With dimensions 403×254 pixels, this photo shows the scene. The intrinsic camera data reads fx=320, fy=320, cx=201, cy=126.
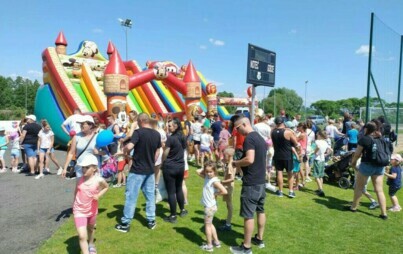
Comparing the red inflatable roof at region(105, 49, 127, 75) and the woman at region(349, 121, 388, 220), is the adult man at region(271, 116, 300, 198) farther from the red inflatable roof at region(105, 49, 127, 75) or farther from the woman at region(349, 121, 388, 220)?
the red inflatable roof at region(105, 49, 127, 75)

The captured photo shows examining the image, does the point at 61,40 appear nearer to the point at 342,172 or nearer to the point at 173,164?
the point at 173,164

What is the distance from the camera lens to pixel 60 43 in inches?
600

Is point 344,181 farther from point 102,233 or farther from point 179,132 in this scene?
point 102,233

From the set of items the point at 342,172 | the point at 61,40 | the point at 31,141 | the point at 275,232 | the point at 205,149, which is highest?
the point at 61,40

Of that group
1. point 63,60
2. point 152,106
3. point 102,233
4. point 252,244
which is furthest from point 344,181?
point 63,60

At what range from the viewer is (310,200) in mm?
6641

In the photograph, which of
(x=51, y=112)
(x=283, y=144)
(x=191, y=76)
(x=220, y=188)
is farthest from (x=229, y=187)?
(x=191, y=76)

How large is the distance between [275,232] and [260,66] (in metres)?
3.40

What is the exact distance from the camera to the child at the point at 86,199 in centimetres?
358

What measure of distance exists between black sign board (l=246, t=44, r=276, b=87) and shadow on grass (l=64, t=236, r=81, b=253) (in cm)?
413

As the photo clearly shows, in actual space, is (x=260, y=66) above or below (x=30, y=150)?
above

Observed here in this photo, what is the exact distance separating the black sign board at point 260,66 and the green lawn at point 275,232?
2.48 metres

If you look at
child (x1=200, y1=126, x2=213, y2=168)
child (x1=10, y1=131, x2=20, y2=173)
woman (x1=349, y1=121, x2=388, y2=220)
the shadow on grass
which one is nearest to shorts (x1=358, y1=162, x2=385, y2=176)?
woman (x1=349, y1=121, x2=388, y2=220)

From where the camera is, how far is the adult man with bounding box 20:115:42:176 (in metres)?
8.12
